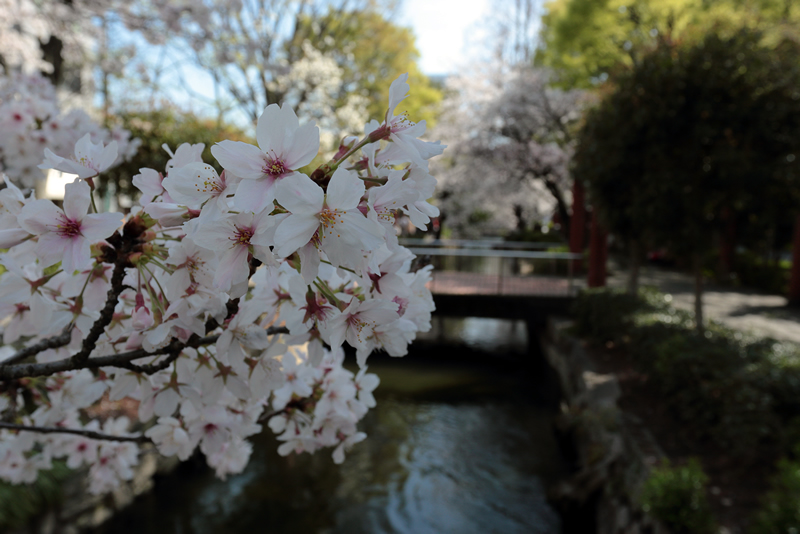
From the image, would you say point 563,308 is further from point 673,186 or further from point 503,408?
point 673,186

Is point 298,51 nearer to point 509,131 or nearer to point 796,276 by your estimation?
point 509,131

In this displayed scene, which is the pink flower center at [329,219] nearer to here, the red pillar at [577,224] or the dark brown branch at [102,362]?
the dark brown branch at [102,362]

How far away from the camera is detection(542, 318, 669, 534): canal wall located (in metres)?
3.65

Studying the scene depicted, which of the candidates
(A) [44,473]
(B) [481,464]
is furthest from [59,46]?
(B) [481,464]

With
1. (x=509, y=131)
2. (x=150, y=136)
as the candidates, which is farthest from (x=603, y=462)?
(x=509, y=131)

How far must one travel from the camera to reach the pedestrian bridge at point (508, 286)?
906cm

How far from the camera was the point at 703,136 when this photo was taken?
511 centimetres

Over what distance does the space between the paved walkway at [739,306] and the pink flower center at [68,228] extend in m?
6.71

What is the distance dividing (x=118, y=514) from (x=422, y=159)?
485 cm

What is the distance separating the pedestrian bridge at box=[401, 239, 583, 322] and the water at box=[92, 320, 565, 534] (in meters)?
2.12

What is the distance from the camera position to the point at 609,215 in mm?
6207

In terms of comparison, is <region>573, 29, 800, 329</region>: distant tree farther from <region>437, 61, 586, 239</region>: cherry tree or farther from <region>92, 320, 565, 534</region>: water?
<region>437, 61, 586, 239</region>: cherry tree

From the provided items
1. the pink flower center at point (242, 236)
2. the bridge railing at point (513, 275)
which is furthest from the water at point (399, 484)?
the pink flower center at point (242, 236)

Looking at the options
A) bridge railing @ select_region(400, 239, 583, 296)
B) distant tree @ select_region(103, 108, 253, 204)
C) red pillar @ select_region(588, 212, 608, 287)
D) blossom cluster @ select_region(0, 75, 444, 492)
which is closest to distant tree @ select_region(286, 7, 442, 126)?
bridge railing @ select_region(400, 239, 583, 296)
